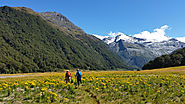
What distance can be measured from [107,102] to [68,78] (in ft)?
28.3

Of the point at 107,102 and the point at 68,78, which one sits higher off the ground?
the point at 68,78

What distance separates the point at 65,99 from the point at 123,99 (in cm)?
565

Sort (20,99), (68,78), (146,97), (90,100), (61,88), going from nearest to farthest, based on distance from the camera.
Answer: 1. (20,99)
2. (90,100)
3. (146,97)
4. (61,88)
5. (68,78)

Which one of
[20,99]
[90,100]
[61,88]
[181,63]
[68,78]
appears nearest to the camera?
[20,99]

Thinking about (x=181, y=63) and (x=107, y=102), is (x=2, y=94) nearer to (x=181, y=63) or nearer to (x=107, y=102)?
(x=107, y=102)

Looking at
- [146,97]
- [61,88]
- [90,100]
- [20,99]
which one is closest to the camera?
[20,99]

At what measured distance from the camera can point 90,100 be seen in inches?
513

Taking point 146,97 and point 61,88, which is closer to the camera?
point 146,97

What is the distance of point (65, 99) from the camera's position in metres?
12.1

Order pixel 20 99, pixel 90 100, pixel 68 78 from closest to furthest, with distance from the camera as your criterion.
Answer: pixel 20 99
pixel 90 100
pixel 68 78

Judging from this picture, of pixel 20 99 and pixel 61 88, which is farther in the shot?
pixel 61 88

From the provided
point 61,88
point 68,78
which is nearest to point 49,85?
point 61,88

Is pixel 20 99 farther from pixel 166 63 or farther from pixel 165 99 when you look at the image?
pixel 166 63

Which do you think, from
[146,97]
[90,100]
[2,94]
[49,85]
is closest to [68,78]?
[49,85]
